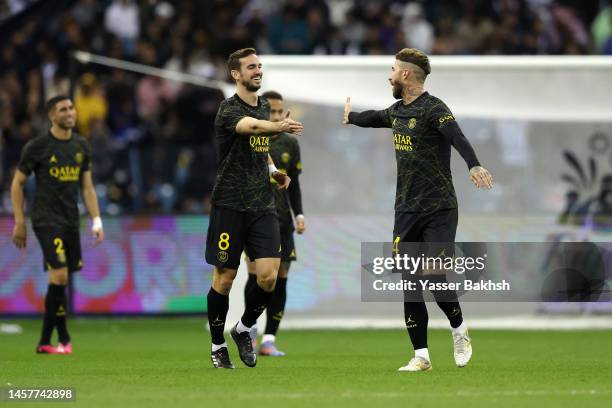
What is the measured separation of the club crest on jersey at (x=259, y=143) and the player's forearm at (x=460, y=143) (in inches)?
57.8

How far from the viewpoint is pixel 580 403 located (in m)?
8.42

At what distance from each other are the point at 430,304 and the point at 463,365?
6148mm

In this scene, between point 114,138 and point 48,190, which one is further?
point 114,138

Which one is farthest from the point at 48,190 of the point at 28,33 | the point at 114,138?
the point at 28,33

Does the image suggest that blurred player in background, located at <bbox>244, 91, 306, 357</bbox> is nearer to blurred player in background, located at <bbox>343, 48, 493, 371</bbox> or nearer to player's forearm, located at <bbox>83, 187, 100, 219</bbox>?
player's forearm, located at <bbox>83, 187, 100, 219</bbox>

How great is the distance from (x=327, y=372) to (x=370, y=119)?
2050 mm

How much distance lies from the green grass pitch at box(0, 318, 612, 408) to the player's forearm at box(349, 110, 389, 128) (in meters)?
1.98

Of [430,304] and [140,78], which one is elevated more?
[140,78]

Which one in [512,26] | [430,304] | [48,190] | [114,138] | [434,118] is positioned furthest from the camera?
[512,26]

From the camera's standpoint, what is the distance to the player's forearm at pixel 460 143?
10125 millimetres

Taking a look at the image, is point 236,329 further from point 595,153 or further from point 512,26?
point 512,26

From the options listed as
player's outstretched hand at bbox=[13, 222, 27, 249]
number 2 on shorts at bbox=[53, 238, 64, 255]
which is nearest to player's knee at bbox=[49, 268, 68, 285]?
number 2 on shorts at bbox=[53, 238, 64, 255]

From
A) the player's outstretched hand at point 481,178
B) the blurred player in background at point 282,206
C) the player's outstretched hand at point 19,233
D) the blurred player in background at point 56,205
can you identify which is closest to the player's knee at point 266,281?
the player's outstretched hand at point 481,178

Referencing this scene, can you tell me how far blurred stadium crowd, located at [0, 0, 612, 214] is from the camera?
1958 cm
